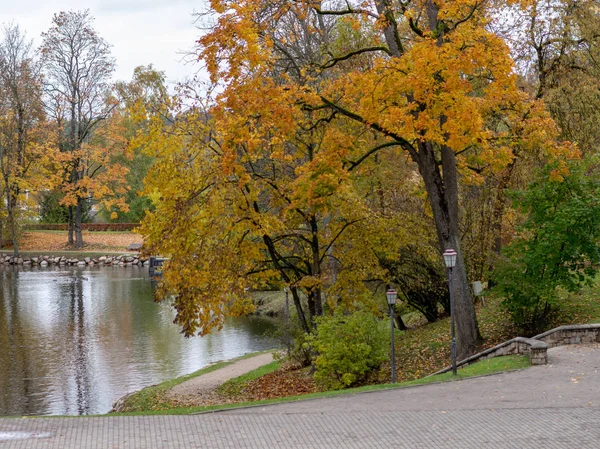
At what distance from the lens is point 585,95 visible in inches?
857

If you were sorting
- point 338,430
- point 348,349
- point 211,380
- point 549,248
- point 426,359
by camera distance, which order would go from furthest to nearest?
point 211,380
point 426,359
point 549,248
point 348,349
point 338,430

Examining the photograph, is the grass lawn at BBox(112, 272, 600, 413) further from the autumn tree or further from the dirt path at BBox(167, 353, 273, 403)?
the autumn tree

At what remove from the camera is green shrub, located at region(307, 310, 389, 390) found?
16312mm

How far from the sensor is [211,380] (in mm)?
21172

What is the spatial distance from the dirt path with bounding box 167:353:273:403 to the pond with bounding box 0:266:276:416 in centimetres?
153

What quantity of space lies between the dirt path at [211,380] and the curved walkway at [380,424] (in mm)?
6859

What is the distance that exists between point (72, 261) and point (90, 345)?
28667 millimetres

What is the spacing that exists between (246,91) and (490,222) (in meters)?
10.2

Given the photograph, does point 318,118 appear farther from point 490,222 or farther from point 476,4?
point 490,222

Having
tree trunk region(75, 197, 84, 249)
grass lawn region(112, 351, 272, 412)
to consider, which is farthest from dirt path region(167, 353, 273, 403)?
tree trunk region(75, 197, 84, 249)

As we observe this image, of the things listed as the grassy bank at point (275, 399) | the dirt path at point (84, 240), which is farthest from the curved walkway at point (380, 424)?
the dirt path at point (84, 240)

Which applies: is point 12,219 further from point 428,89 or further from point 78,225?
→ point 428,89

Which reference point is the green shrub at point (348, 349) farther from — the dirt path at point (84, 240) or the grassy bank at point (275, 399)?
the dirt path at point (84, 240)

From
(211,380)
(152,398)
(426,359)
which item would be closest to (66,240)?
(211,380)
